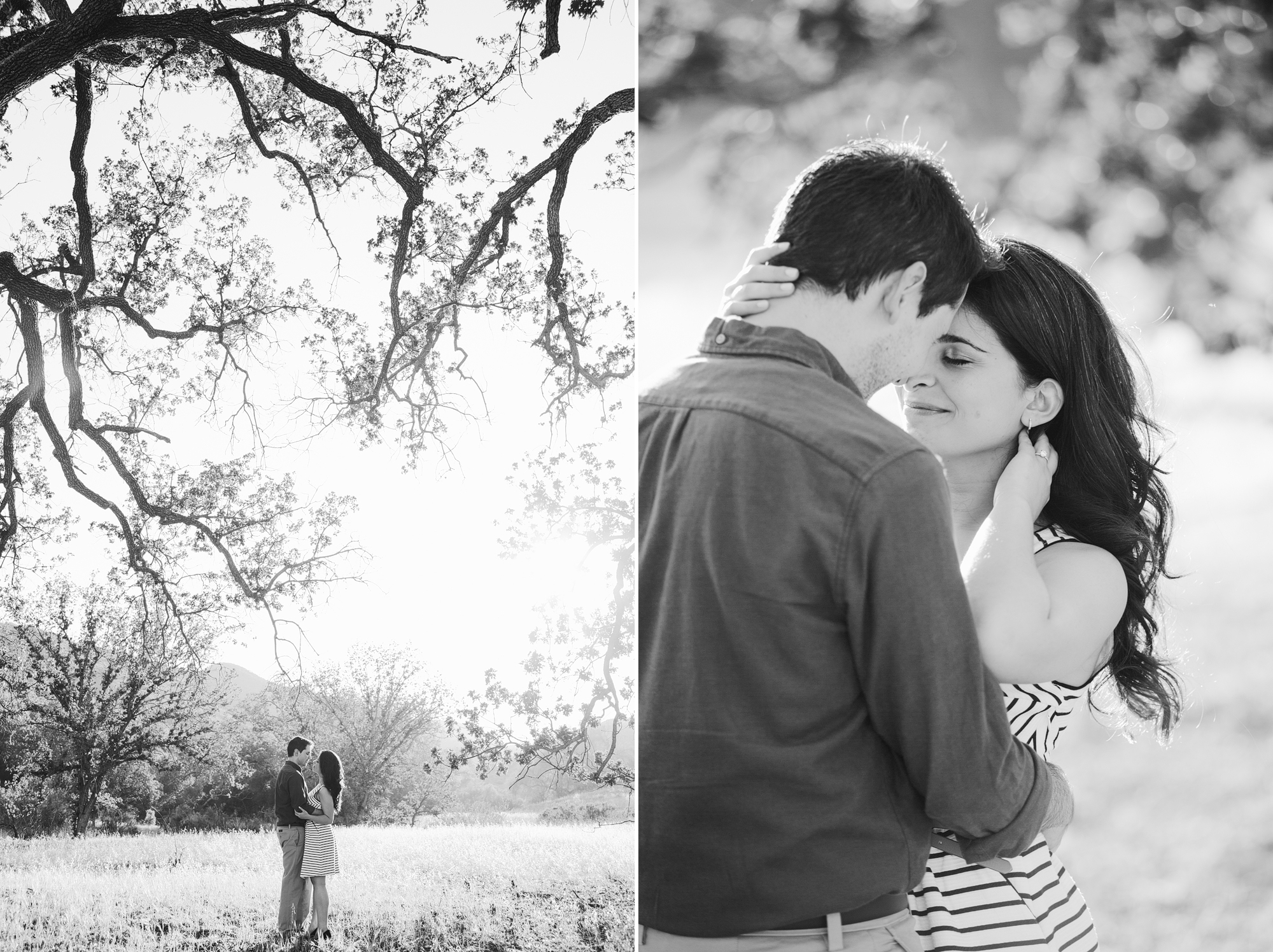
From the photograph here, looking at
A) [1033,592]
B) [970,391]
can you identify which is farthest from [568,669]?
[1033,592]

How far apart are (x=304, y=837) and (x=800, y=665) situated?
152 centimetres

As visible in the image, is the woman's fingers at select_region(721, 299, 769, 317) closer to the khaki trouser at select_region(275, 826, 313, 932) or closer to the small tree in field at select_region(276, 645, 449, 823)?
the small tree in field at select_region(276, 645, 449, 823)

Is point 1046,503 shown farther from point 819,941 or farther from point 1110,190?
point 1110,190

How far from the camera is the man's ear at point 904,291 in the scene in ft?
3.17

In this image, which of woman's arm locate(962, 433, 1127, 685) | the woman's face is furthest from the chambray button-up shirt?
the woman's face

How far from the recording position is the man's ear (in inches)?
38.0

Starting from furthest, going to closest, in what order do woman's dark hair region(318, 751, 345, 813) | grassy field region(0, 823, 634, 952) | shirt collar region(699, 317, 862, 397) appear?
woman's dark hair region(318, 751, 345, 813), grassy field region(0, 823, 634, 952), shirt collar region(699, 317, 862, 397)

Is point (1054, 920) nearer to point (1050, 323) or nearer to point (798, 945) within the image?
point (798, 945)

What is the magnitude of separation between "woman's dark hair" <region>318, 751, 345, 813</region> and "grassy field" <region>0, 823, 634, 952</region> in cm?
8

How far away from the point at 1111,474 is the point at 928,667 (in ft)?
2.07

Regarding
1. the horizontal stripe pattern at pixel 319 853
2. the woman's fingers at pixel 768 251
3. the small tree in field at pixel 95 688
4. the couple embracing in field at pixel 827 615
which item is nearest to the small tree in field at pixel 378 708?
the horizontal stripe pattern at pixel 319 853

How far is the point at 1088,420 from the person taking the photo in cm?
Answer: 131

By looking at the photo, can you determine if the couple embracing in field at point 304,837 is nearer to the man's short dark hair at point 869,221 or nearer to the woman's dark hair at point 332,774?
the woman's dark hair at point 332,774

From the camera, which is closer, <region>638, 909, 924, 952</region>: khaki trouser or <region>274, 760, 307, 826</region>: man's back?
<region>638, 909, 924, 952</region>: khaki trouser
